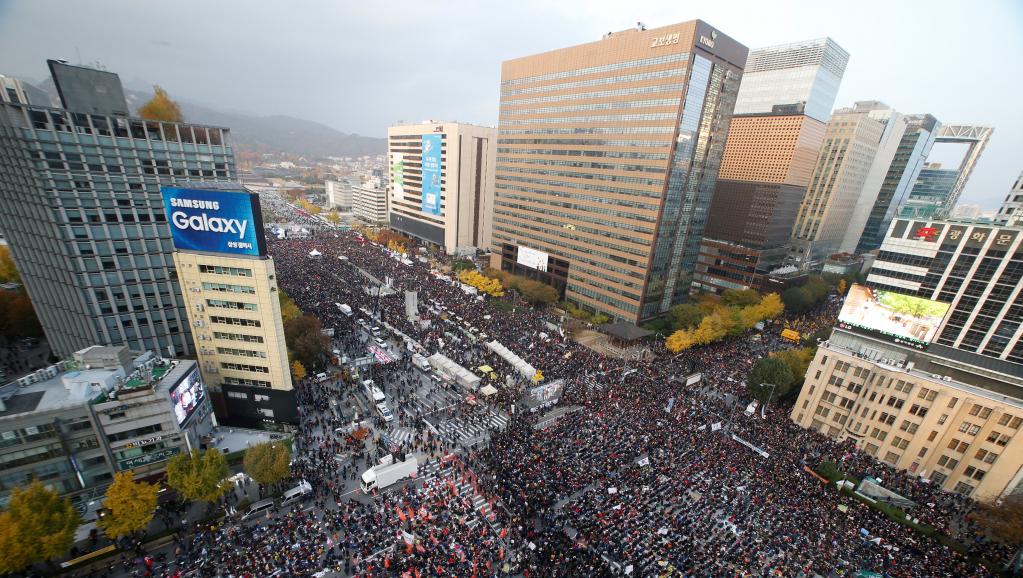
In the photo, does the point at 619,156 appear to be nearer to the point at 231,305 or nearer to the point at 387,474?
the point at 387,474

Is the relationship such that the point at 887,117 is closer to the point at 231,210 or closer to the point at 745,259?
the point at 745,259

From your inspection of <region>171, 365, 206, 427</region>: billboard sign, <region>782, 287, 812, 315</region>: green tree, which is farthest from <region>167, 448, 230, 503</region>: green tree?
<region>782, 287, 812, 315</region>: green tree

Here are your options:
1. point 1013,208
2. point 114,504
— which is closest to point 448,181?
point 114,504

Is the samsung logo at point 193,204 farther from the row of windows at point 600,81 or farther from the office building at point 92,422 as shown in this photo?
the row of windows at point 600,81

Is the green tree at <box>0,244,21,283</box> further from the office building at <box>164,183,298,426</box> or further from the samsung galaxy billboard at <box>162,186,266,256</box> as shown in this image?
the samsung galaxy billboard at <box>162,186,266,256</box>

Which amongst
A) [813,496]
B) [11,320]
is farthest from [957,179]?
[11,320]
